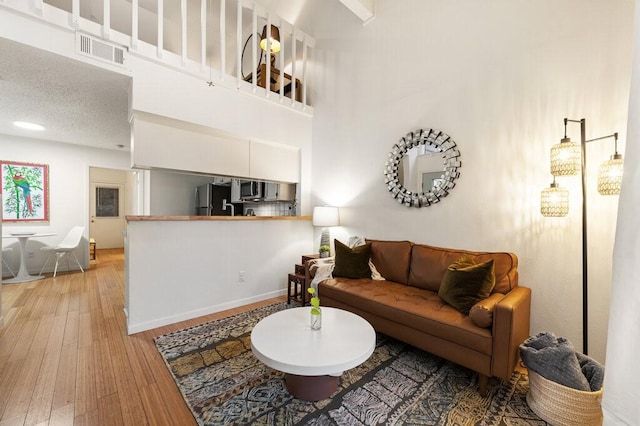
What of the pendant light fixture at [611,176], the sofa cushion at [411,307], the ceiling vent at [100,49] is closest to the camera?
the pendant light fixture at [611,176]

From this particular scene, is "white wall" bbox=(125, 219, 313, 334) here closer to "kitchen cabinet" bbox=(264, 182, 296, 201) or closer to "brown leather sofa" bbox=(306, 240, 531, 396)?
"kitchen cabinet" bbox=(264, 182, 296, 201)

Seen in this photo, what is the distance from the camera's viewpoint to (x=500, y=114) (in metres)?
2.28

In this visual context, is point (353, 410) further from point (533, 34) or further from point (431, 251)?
point (533, 34)

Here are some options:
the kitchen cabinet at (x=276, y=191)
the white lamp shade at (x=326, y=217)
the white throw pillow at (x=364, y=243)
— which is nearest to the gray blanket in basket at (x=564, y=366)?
the white throw pillow at (x=364, y=243)

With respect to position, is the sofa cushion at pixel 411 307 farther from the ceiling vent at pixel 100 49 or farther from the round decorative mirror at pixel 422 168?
the ceiling vent at pixel 100 49

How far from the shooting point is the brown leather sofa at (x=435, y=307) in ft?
5.24

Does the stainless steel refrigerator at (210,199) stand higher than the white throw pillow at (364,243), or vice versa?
the stainless steel refrigerator at (210,199)

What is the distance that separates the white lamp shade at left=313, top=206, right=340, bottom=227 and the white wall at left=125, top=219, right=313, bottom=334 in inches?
17.7

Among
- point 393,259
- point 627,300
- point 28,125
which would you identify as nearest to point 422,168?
point 393,259

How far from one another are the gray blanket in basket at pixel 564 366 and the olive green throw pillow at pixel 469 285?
374 millimetres

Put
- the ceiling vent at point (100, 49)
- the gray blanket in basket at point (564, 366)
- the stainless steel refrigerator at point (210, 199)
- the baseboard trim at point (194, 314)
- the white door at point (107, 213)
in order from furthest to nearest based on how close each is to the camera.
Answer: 1. the white door at point (107, 213)
2. the stainless steel refrigerator at point (210, 199)
3. the baseboard trim at point (194, 314)
4. the ceiling vent at point (100, 49)
5. the gray blanket in basket at point (564, 366)

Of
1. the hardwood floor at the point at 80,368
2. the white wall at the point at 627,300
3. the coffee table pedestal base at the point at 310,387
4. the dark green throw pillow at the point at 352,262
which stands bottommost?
the hardwood floor at the point at 80,368

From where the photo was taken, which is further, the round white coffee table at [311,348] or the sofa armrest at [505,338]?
the sofa armrest at [505,338]

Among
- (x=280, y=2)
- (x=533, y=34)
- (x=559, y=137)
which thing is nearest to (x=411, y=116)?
(x=533, y=34)
